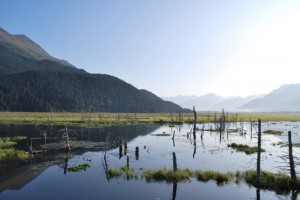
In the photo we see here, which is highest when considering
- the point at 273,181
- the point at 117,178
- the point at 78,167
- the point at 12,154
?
the point at 12,154

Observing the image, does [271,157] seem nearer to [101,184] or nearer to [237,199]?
[237,199]

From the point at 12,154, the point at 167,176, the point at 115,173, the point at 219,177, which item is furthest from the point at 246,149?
the point at 12,154

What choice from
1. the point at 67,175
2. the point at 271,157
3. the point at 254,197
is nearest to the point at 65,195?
the point at 67,175

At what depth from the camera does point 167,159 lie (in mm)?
55375

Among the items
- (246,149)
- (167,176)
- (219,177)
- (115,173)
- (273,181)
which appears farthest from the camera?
(246,149)

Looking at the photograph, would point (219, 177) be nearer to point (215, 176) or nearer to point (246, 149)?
point (215, 176)

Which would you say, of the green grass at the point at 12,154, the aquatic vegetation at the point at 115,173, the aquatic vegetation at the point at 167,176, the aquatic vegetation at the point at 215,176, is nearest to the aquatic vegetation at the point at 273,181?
the aquatic vegetation at the point at 215,176

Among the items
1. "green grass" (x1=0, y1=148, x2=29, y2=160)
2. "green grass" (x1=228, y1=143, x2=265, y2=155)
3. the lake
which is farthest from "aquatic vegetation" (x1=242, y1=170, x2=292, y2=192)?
"green grass" (x1=0, y1=148, x2=29, y2=160)

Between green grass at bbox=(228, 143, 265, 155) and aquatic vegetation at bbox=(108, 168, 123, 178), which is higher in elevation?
green grass at bbox=(228, 143, 265, 155)

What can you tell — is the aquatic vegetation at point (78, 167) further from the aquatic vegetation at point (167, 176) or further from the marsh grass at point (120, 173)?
the aquatic vegetation at point (167, 176)

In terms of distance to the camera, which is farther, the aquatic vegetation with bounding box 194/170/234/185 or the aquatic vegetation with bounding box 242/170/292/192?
the aquatic vegetation with bounding box 194/170/234/185

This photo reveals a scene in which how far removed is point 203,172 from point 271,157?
21901 millimetres

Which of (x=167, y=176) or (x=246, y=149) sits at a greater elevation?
(x=246, y=149)

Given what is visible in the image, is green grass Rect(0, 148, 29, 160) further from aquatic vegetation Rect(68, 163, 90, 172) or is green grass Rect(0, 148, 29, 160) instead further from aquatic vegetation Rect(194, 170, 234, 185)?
aquatic vegetation Rect(194, 170, 234, 185)
